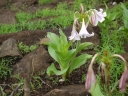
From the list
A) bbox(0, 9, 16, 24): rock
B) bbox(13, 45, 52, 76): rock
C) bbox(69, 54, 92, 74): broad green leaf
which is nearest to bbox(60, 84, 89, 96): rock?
bbox(69, 54, 92, 74): broad green leaf

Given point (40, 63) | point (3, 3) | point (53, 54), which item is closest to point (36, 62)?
point (40, 63)

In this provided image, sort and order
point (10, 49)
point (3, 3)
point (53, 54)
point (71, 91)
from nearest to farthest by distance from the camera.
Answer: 1. point (71, 91)
2. point (53, 54)
3. point (10, 49)
4. point (3, 3)

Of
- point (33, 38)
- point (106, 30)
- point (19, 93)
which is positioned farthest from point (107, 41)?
point (19, 93)

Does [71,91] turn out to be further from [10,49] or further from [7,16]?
[7,16]

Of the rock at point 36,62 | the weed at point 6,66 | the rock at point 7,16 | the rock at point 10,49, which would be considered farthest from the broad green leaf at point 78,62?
the rock at point 7,16

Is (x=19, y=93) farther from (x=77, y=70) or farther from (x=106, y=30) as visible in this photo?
(x=106, y=30)
